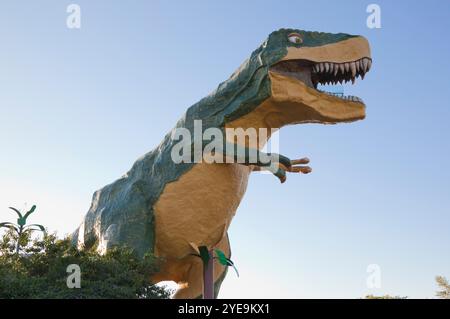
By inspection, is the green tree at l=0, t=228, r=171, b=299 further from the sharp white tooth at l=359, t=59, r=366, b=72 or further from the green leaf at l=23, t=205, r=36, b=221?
the sharp white tooth at l=359, t=59, r=366, b=72

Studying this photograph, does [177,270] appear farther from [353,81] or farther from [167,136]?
[353,81]

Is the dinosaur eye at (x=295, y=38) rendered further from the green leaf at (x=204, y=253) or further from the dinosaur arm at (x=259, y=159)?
the green leaf at (x=204, y=253)

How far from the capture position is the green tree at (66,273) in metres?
7.07

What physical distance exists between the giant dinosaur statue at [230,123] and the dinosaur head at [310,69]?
15mm

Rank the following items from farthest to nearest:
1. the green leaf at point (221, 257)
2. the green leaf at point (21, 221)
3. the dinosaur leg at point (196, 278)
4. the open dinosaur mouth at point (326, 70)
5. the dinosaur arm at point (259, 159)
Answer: the dinosaur leg at point (196, 278) → the green leaf at point (21, 221) → the green leaf at point (221, 257) → the open dinosaur mouth at point (326, 70) → the dinosaur arm at point (259, 159)

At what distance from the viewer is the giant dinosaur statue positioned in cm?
913

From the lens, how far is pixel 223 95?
30.9 feet

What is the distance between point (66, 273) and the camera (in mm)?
7664

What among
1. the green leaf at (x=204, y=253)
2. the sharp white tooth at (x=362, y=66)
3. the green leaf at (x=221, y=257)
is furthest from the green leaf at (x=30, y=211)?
the sharp white tooth at (x=362, y=66)

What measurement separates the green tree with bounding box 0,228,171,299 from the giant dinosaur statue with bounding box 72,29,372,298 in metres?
0.99

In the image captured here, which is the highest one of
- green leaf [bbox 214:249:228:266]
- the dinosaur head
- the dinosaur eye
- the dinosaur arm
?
the dinosaur eye

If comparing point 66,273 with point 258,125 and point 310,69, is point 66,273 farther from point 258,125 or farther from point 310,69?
point 310,69

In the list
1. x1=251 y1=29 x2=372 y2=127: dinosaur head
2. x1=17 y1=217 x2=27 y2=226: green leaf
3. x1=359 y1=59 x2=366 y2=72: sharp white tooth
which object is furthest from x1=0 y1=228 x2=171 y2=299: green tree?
x1=359 y1=59 x2=366 y2=72: sharp white tooth

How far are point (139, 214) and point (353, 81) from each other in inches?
151
